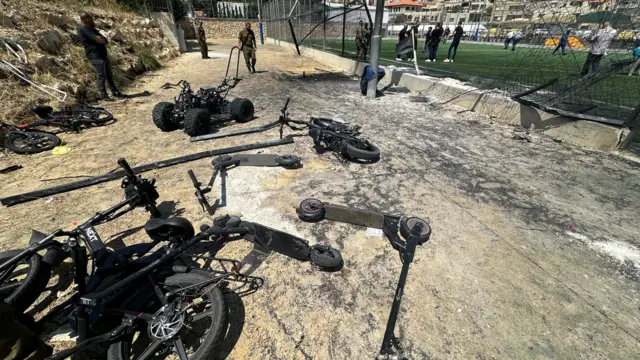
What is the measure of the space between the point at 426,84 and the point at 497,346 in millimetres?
8982

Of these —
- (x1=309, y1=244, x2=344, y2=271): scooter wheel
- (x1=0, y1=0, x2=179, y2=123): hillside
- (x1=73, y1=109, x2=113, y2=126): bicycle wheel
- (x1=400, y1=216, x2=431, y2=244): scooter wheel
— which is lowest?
(x1=309, y1=244, x2=344, y2=271): scooter wheel

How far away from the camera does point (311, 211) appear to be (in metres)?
3.32

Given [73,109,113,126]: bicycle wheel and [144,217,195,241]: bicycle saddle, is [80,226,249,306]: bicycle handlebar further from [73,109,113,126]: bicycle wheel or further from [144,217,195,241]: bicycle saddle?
[73,109,113,126]: bicycle wheel

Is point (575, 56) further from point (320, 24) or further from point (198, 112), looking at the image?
point (320, 24)

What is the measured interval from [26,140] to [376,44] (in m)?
8.86

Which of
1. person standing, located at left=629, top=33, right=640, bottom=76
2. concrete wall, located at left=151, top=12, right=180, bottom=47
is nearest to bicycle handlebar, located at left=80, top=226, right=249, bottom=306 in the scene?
person standing, located at left=629, top=33, right=640, bottom=76

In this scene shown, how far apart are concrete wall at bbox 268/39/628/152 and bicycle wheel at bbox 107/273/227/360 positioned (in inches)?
287

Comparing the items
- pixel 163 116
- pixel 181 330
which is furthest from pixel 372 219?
pixel 163 116

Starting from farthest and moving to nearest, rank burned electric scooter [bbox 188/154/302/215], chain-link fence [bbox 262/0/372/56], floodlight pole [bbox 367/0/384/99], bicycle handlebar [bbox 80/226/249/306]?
chain-link fence [bbox 262/0/372/56] < floodlight pole [bbox 367/0/384/99] < burned electric scooter [bbox 188/154/302/215] < bicycle handlebar [bbox 80/226/249/306]

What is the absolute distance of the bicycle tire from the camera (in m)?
1.97

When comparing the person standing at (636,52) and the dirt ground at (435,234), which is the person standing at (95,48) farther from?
the person standing at (636,52)

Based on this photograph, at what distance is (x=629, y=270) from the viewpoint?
273 centimetres

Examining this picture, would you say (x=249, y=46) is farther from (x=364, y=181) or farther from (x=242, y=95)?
(x=364, y=181)

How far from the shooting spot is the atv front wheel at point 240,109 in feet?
20.9
